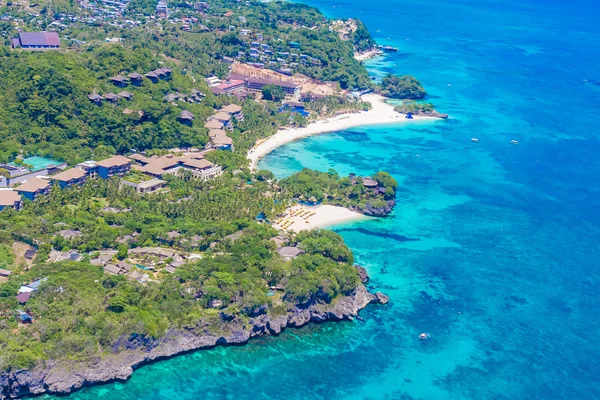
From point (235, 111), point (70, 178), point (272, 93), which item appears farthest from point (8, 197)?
point (272, 93)

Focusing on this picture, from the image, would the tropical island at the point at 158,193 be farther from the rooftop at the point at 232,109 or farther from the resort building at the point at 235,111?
the rooftop at the point at 232,109

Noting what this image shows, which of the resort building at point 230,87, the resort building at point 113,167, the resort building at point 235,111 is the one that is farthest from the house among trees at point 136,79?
the resort building at point 113,167

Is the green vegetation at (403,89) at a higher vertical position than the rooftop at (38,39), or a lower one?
lower

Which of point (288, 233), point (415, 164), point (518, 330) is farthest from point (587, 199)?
point (288, 233)

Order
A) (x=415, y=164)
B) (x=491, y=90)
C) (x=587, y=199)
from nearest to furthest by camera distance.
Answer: (x=587, y=199), (x=415, y=164), (x=491, y=90)

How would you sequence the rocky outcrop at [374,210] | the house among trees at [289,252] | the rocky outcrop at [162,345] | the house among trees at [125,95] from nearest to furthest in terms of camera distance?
the rocky outcrop at [162,345] < the house among trees at [289,252] < the rocky outcrop at [374,210] < the house among trees at [125,95]

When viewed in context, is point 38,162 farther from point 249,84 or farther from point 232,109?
point 249,84

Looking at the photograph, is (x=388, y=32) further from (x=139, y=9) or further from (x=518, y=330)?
(x=518, y=330)
